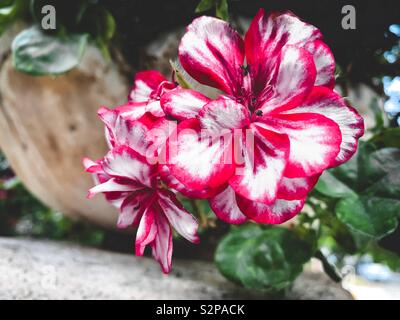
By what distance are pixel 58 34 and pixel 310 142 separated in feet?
1.47

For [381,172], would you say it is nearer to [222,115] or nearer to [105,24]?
[222,115]

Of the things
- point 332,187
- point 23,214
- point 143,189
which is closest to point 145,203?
point 143,189

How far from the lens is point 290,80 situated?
0.94 ft

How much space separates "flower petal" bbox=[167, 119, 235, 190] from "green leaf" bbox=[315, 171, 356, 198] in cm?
23

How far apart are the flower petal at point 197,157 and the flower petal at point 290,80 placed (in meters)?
0.04

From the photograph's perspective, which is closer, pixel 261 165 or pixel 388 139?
pixel 261 165

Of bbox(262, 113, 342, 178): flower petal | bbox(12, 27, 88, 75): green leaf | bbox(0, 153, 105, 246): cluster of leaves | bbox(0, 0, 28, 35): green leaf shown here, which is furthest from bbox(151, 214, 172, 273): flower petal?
bbox(0, 153, 105, 246): cluster of leaves

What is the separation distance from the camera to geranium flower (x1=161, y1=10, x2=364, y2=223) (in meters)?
0.27

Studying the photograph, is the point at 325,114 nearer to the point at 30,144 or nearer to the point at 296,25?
the point at 296,25

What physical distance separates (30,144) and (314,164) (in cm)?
57

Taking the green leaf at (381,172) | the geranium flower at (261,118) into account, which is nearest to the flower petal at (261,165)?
the geranium flower at (261,118)

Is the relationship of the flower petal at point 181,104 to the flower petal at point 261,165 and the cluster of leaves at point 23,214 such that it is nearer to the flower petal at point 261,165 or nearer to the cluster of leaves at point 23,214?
the flower petal at point 261,165

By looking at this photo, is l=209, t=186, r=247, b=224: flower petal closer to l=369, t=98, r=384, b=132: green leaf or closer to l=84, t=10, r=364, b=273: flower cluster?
l=84, t=10, r=364, b=273: flower cluster

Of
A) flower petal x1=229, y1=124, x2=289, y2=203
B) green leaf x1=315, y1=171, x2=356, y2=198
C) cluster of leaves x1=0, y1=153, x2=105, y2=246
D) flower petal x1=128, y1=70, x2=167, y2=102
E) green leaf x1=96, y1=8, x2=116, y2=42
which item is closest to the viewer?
flower petal x1=229, y1=124, x2=289, y2=203
